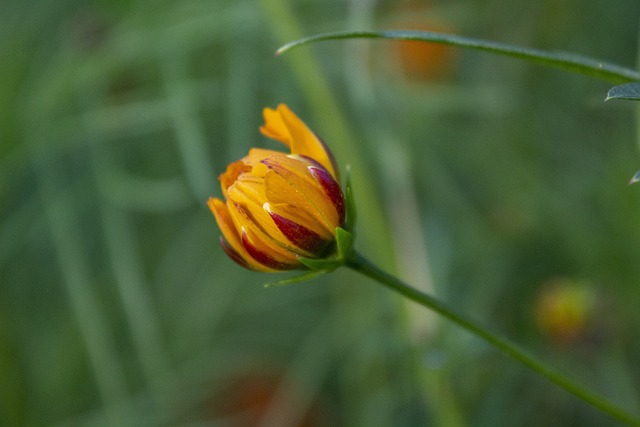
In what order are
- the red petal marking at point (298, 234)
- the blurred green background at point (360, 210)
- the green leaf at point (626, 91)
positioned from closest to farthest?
the green leaf at point (626, 91) → the red petal marking at point (298, 234) → the blurred green background at point (360, 210)

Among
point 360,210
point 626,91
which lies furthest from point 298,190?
point 360,210

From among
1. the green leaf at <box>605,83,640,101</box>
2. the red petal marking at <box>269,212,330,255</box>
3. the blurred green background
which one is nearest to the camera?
the green leaf at <box>605,83,640,101</box>

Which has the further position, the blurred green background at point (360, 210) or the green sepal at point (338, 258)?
the blurred green background at point (360, 210)

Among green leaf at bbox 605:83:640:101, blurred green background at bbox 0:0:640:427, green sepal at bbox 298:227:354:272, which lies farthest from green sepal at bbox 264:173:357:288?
blurred green background at bbox 0:0:640:427

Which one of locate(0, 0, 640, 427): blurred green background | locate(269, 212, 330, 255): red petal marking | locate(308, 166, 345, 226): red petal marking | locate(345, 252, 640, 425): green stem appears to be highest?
locate(308, 166, 345, 226): red petal marking

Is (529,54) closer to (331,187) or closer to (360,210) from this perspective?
(331,187)

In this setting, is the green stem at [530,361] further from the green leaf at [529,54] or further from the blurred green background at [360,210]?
the blurred green background at [360,210]

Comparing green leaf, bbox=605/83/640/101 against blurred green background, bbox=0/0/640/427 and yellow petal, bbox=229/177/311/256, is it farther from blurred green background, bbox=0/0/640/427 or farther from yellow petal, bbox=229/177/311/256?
blurred green background, bbox=0/0/640/427

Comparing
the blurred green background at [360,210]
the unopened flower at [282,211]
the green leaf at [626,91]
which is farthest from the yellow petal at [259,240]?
the blurred green background at [360,210]
